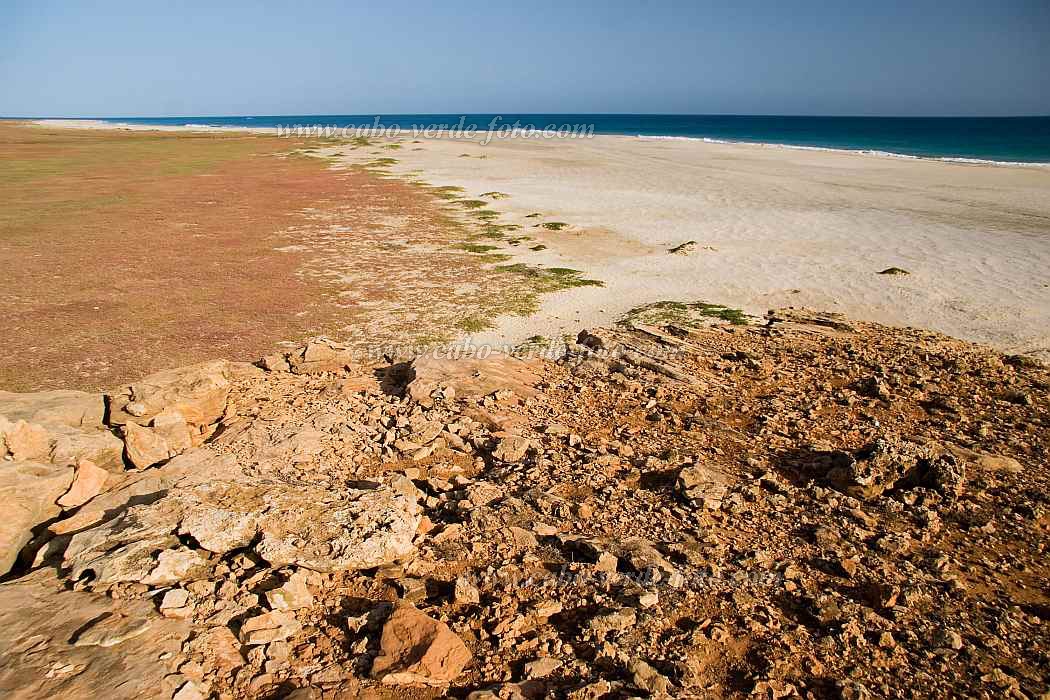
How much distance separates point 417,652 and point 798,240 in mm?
15960

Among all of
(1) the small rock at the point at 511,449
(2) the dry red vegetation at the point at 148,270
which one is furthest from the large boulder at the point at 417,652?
(2) the dry red vegetation at the point at 148,270

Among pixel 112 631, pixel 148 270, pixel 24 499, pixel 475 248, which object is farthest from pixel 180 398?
pixel 475 248

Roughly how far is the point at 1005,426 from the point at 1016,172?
34.4 meters

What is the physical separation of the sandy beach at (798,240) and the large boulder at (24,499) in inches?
231

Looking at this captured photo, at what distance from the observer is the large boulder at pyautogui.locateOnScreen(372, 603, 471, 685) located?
3.37 metres

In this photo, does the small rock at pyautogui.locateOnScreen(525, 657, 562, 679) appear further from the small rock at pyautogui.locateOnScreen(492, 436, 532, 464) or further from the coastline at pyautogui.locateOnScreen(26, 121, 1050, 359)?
the coastline at pyautogui.locateOnScreen(26, 121, 1050, 359)

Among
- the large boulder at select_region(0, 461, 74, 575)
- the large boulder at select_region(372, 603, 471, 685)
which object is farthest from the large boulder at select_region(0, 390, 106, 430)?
the large boulder at select_region(372, 603, 471, 685)

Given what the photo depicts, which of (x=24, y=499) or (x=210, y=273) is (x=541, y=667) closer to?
(x=24, y=499)

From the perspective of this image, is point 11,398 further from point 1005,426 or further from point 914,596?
point 1005,426

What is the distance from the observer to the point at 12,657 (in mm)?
3191

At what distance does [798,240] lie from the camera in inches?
654

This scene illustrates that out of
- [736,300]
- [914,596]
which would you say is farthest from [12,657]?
[736,300]

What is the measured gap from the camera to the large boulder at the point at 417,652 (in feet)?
11.0

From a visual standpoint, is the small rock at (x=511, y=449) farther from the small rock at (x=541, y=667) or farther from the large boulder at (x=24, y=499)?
the large boulder at (x=24, y=499)
